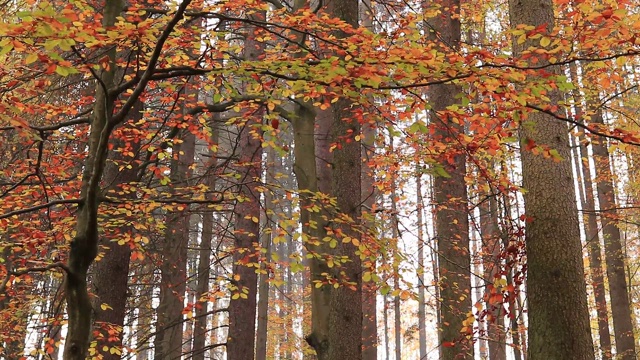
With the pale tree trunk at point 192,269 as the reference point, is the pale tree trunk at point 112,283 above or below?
below

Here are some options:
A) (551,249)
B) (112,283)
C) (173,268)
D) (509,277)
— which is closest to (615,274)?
(509,277)

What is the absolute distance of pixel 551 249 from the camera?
5.03 m

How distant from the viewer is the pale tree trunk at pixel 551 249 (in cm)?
481

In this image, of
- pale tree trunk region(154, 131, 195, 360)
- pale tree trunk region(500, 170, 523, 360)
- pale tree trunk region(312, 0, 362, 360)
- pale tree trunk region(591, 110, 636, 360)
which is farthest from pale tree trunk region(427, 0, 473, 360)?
pale tree trunk region(154, 131, 195, 360)

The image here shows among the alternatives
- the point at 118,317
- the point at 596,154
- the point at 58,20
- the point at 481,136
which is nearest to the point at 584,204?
the point at 596,154

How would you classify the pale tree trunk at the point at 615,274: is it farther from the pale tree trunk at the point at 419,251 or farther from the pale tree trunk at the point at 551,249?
the pale tree trunk at the point at 551,249

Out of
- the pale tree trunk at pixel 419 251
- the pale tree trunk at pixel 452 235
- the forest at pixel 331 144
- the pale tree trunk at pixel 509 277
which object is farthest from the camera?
the pale tree trunk at pixel 452 235

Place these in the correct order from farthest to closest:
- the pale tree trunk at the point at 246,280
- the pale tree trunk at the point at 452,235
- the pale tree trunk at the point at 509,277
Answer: the pale tree trunk at the point at 246,280, the pale tree trunk at the point at 452,235, the pale tree trunk at the point at 509,277

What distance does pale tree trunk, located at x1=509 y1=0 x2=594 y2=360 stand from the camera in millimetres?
4809

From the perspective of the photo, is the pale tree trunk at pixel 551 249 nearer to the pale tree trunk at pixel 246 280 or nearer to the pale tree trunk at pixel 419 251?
the pale tree trunk at pixel 419 251

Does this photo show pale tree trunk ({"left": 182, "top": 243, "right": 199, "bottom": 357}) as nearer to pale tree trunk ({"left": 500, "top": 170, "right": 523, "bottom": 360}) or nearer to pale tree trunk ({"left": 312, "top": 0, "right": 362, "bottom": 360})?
pale tree trunk ({"left": 312, "top": 0, "right": 362, "bottom": 360})

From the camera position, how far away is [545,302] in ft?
16.2

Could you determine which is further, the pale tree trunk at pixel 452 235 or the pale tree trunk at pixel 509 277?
the pale tree trunk at pixel 452 235

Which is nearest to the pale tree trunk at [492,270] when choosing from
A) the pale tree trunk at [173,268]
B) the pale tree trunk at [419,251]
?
the pale tree trunk at [419,251]
